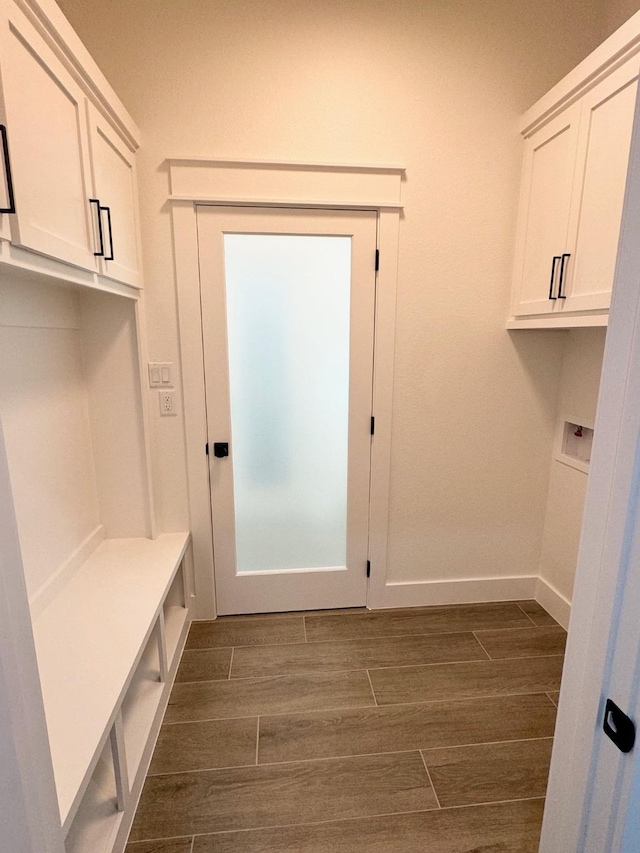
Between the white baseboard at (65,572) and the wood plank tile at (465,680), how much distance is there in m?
1.44

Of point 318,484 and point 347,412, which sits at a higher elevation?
point 347,412

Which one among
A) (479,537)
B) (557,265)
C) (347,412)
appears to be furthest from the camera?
(479,537)

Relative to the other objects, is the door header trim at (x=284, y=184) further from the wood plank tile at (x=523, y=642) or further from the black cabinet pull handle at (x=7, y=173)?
the wood plank tile at (x=523, y=642)

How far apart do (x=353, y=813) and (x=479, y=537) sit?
153 centimetres

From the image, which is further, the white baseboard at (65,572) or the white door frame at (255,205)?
the white door frame at (255,205)

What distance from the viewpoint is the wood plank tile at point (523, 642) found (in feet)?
7.18

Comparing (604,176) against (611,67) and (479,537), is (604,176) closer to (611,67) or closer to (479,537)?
(611,67)

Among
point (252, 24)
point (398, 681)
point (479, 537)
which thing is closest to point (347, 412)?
point (479, 537)

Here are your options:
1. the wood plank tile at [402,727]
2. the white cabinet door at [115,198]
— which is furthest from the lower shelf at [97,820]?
the white cabinet door at [115,198]

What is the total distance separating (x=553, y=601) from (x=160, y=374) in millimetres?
2531

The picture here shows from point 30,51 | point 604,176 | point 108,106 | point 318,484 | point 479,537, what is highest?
point 108,106

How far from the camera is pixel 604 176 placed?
5.41ft

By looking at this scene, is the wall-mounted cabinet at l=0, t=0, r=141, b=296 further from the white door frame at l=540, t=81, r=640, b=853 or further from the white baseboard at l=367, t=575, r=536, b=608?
the white baseboard at l=367, t=575, r=536, b=608

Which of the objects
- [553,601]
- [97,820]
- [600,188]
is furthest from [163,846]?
[600,188]
